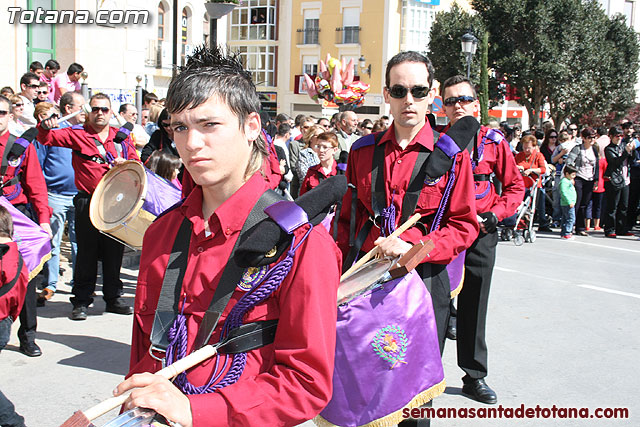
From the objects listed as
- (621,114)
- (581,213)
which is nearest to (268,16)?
(621,114)

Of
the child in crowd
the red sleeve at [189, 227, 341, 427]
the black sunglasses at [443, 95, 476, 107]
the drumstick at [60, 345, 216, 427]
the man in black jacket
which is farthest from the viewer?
the man in black jacket

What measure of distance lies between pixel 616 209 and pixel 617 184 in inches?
19.9

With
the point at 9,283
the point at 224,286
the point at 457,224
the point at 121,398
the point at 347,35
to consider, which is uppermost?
the point at 347,35

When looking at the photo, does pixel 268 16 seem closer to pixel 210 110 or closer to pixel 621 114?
pixel 621 114

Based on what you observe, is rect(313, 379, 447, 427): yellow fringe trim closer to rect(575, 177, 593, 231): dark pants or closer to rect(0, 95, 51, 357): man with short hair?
rect(0, 95, 51, 357): man with short hair

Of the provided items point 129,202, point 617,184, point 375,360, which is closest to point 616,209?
point 617,184

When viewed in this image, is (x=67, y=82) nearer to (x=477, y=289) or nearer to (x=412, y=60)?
(x=477, y=289)

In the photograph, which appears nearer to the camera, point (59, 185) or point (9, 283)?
point (9, 283)

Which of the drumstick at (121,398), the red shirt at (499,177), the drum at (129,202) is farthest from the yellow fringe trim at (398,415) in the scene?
the drum at (129,202)

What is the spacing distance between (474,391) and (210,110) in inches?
147

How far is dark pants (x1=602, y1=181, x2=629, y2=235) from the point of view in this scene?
14195 millimetres

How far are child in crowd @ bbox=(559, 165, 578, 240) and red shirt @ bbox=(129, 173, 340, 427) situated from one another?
12310mm

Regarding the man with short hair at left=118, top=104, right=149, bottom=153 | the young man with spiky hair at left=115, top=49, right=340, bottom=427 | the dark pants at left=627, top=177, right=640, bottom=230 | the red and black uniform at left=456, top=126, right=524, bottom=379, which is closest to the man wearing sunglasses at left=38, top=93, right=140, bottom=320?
the man with short hair at left=118, top=104, right=149, bottom=153

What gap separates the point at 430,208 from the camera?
3604 millimetres
